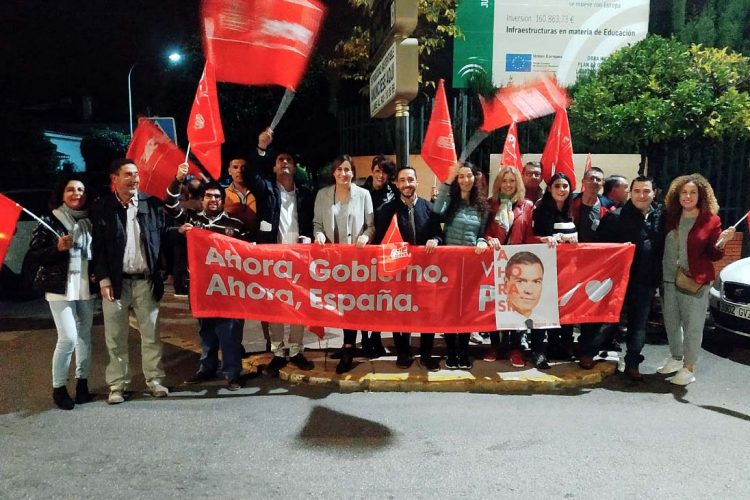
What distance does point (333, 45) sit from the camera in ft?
45.4

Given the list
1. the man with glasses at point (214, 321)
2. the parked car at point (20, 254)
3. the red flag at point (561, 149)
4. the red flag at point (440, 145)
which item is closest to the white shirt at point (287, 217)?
the man with glasses at point (214, 321)

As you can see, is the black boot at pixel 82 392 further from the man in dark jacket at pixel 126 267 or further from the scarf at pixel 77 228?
the scarf at pixel 77 228

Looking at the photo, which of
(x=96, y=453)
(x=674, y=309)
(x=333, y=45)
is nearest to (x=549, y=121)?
(x=333, y=45)

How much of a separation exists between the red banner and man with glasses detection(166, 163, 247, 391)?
0.55ft

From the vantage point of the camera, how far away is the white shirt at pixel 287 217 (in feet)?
18.7

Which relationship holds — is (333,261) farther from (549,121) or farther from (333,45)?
(333,45)

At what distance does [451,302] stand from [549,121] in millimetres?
7814

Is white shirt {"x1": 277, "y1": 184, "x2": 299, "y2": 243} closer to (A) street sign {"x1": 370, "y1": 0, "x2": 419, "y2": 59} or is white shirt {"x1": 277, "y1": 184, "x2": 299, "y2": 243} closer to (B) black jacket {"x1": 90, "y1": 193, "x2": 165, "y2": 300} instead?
(B) black jacket {"x1": 90, "y1": 193, "x2": 165, "y2": 300}

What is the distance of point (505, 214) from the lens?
18.5ft

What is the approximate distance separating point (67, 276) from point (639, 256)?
5.09m

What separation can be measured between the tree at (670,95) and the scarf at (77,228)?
710 centimetres

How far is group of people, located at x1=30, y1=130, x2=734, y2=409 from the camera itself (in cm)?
491

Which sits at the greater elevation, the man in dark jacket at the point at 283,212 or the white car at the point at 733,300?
the man in dark jacket at the point at 283,212

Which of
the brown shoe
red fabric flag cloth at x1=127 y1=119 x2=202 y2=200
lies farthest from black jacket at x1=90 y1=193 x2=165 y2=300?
the brown shoe
